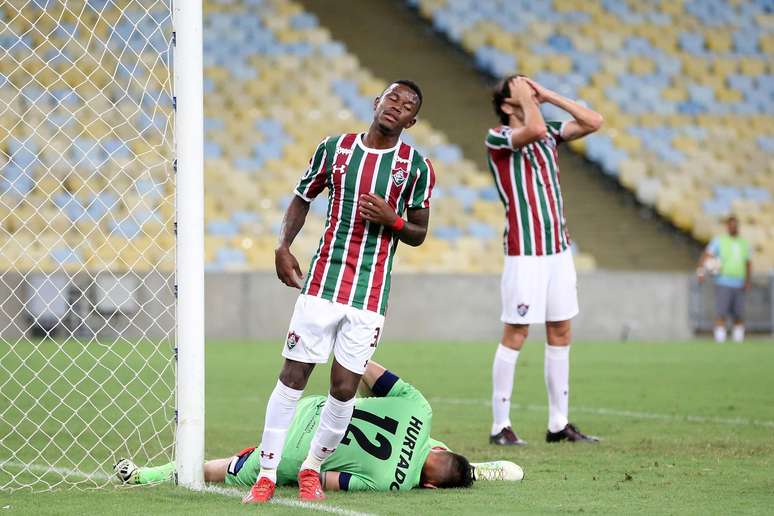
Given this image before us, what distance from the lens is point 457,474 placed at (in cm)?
510

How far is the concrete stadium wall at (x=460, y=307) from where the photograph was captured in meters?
16.0

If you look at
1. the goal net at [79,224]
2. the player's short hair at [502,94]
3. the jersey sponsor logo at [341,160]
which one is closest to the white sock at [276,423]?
the jersey sponsor logo at [341,160]

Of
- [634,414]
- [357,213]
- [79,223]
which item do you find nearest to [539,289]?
[634,414]

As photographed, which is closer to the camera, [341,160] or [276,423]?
[276,423]

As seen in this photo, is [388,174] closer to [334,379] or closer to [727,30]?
[334,379]

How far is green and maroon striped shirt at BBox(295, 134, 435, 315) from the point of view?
4867mm

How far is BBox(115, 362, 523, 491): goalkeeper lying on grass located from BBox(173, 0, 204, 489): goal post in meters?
0.18

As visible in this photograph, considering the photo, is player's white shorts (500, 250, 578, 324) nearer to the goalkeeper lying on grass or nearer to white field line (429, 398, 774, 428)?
white field line (429, 398, 774, 428)

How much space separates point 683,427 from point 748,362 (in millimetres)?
5818

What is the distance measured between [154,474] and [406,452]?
1.04m

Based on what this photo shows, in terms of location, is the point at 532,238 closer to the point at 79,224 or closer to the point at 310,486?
the point at 310,486

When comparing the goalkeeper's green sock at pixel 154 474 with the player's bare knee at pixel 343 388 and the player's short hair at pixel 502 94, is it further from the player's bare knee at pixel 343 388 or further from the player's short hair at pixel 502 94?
the player's short hair at pixel 502 94

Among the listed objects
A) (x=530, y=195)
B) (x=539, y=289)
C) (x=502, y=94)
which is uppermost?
(x=502, y=94)

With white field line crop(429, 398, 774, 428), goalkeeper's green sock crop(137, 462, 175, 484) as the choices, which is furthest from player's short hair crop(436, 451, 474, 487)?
white field line crop(429, 398, 774, 428)
